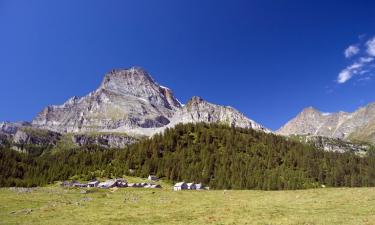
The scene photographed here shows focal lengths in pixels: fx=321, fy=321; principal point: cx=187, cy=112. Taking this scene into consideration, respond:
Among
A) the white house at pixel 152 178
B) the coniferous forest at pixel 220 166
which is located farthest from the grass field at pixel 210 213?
the coniferous forest at pixel 220 166

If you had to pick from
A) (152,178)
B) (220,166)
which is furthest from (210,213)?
(220,166)

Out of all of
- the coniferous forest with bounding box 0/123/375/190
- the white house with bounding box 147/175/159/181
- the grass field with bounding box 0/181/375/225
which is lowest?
the grass field with bounding box 0/181/375/225

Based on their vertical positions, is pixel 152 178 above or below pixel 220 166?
below

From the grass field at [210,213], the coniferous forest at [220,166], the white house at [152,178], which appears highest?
the coniferous forest at [220,166]

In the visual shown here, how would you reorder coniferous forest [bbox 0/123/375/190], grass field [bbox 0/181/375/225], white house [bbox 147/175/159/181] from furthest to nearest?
coniferous forest [bbox 0/123/375/190], white house [bbox 147/175/159/181], grass field [bbox 0/181/375/225]

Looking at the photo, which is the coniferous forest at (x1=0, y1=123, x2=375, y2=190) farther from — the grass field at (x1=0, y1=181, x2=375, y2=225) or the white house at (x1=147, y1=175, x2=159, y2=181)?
the grass field at (x1=0, y1=181, x2=375, y2=225)

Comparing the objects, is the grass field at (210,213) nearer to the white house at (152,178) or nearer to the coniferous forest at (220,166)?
the white house at (152,178)

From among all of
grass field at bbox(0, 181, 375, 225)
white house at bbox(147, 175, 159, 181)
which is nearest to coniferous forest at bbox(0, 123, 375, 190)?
white house at bbox(147, 175, 159, 181)

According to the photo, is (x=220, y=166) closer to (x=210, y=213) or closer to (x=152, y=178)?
(x=152, y=178)

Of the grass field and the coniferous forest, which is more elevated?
the coniferous forest

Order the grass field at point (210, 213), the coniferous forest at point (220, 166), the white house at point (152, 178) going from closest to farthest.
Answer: the grass field at point (210, 213) → the white house at point (152, 178) → the coniferous forest at point (220, 166)

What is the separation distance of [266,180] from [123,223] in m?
123

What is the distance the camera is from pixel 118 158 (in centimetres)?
18775

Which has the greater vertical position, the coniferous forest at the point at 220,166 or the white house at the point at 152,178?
the coniferous forest at the point at 220,166
